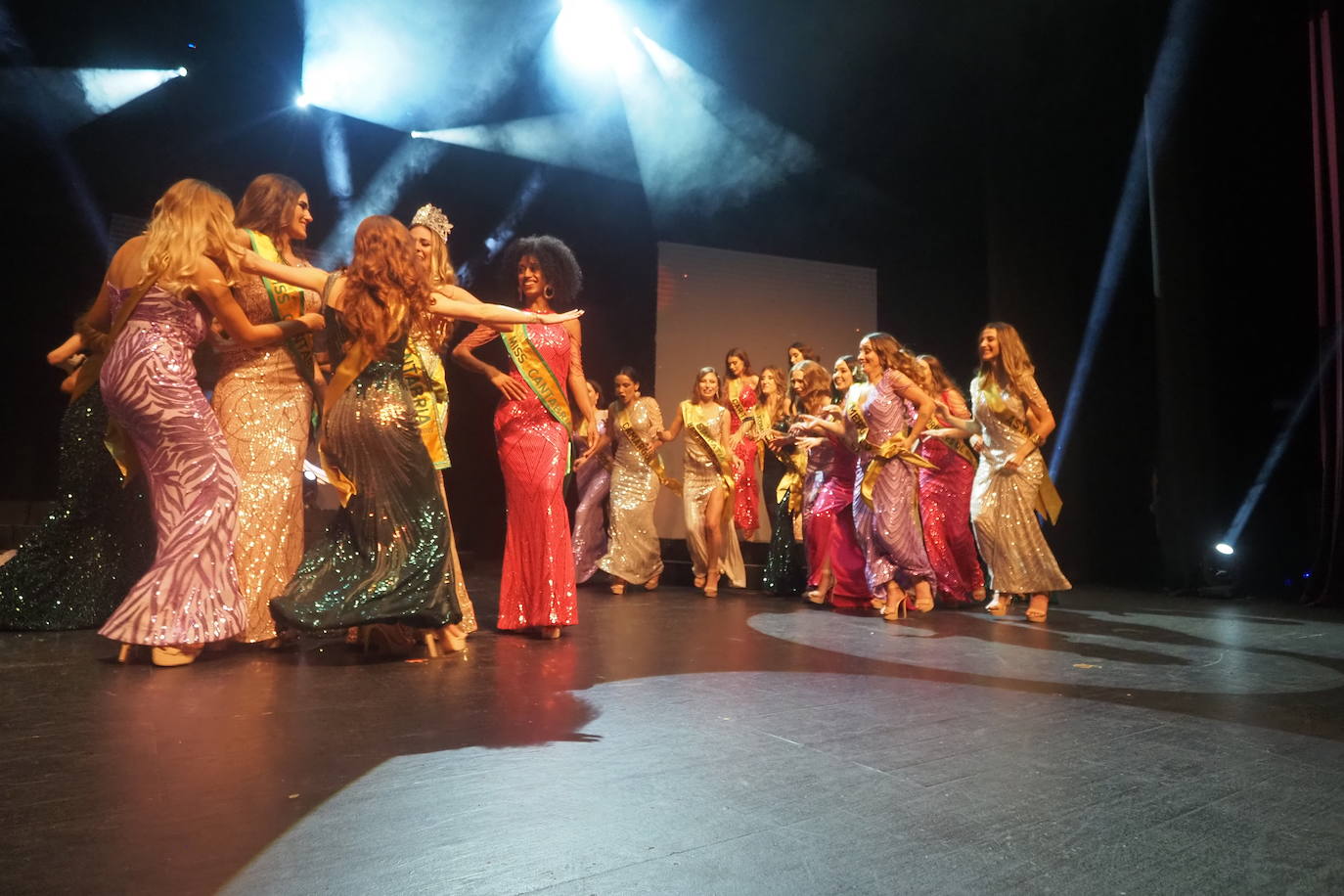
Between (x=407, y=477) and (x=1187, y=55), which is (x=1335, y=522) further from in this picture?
(x=407, y=477)

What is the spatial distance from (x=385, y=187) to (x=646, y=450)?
3.81 m

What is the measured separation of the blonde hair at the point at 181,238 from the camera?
3.28 m

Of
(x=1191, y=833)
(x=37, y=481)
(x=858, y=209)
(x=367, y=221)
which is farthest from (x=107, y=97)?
(x=1191, y=833)

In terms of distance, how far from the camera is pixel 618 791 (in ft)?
6.15

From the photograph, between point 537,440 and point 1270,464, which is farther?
point 1270,464

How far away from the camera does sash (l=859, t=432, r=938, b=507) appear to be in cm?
593

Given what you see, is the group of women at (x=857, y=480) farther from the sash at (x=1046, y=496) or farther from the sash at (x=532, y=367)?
the sash at (x=532, y=367)

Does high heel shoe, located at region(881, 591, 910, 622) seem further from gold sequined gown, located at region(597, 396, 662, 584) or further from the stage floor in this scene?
gold sequined gown, located at region(597, 396, 662, 584)

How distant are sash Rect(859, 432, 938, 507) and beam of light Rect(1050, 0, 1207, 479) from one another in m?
3.31

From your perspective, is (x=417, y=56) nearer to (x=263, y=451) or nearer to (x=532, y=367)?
(x=532, y=367)

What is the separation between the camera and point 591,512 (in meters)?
8.15

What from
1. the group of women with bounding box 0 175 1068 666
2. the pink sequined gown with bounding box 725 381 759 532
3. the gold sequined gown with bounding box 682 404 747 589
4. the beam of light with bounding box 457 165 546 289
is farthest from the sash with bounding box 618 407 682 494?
the beam of light with bounding box 457 165 546 289

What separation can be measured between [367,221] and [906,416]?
4.15m

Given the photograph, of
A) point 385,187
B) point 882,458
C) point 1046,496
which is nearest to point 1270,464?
point 1046,496
